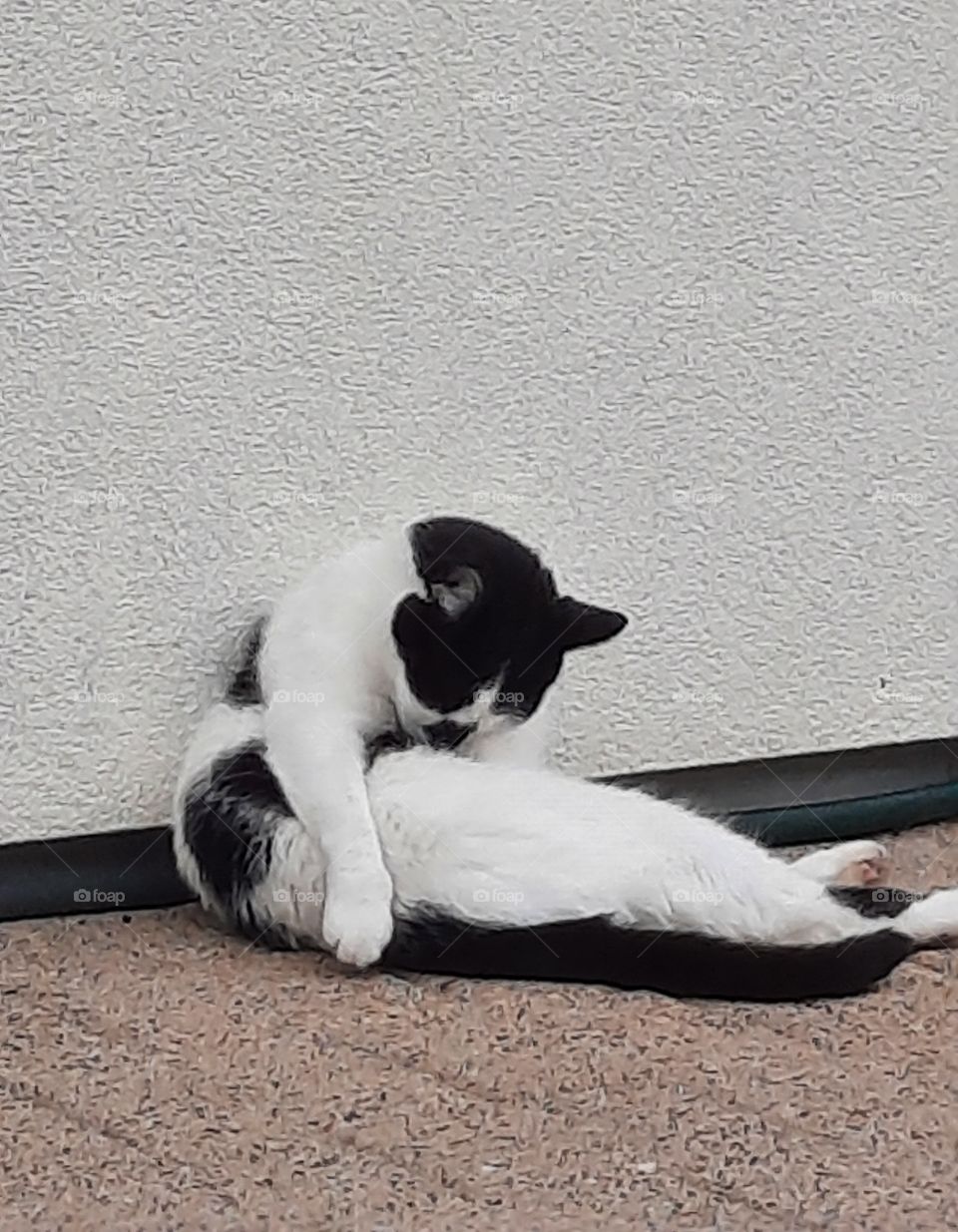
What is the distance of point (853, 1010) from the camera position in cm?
156

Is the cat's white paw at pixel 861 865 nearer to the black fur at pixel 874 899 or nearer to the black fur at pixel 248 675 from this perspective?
the black fur at pixel 874 899

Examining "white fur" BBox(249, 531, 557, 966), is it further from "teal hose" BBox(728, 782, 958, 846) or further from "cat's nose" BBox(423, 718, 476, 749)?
"teal hose" BBox(728, 782, 958, 846)

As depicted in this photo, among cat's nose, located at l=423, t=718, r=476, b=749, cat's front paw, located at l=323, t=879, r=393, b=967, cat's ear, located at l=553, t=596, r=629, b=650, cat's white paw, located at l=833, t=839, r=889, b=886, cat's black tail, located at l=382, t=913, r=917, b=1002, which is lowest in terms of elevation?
cat's white paw, located at l=833, t=839, r=889, b=886

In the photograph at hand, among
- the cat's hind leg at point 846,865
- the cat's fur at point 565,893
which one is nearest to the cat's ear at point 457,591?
the cat's fur at point 565,893

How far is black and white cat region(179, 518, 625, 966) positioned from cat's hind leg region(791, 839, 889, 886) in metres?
0.30

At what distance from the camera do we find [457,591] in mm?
1667

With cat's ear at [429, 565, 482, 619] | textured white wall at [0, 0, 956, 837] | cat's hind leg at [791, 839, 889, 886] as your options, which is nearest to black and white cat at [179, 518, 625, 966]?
cat's ear at [429, 565, 482, 619]

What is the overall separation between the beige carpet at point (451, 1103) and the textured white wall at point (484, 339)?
1.35ft

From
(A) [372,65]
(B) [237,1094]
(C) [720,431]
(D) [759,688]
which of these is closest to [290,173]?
(A) [372,65]

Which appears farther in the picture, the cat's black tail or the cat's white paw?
the cat's white paw

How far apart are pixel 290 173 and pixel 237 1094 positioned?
907 millimetres

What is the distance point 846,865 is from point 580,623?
0.38 m

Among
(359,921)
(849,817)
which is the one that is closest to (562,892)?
(359,921)

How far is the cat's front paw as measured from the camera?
1567 mm
